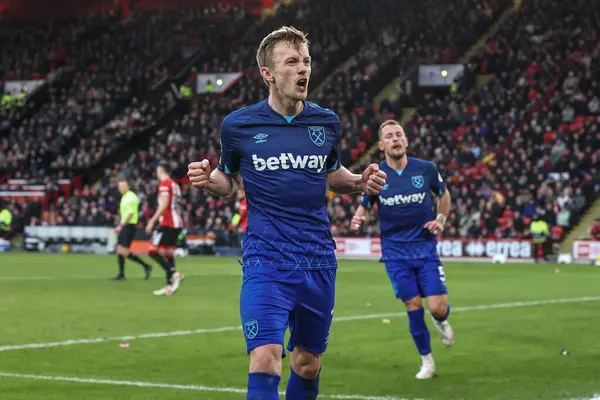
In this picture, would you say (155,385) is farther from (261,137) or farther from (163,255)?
(163,255)

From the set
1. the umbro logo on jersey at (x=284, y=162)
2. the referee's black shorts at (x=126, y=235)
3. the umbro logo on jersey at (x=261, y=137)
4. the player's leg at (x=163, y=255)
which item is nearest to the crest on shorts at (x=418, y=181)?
the umbro logo on jersey at (x=284, y=162)

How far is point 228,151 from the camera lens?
6.23 meters

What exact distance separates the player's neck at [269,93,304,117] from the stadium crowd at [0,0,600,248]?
89.9ft

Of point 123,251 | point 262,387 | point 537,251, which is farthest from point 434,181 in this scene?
point 537,251

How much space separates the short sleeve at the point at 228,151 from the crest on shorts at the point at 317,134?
44 centimetres

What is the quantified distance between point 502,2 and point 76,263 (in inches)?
988

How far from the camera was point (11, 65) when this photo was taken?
2210 inches

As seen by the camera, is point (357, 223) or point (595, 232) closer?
point (357, 223)

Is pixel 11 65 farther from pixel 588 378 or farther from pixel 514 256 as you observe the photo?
pixel 588 378

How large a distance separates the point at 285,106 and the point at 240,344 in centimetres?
603

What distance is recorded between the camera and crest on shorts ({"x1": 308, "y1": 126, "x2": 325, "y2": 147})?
6188 millimetres

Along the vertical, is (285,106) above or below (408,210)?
above

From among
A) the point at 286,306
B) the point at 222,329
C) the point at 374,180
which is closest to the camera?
the point at 286,306

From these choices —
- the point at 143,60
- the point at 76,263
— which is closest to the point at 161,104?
the point at 143,60
